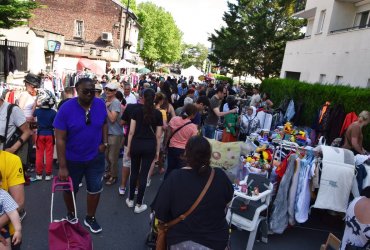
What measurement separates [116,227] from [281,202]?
2.45 metres

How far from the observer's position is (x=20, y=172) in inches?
101

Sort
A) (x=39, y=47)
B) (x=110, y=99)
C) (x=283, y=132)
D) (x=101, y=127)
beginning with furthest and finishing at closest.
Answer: (x=39, y=47), (x=283, y=132), (x=110, y=99), (x=101, y=127)

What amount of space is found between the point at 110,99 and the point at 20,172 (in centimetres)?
294

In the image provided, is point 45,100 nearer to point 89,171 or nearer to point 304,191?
point 89,171

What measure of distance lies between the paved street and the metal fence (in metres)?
9.99

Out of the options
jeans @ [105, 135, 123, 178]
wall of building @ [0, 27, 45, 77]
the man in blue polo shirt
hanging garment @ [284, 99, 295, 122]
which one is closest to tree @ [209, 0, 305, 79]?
wall of building @ [0, 27, 45, 77]

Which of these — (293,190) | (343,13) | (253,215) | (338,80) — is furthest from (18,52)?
(343,13)

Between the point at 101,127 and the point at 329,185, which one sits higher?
the point at 101,127

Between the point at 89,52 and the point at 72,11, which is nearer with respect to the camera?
the point at 89,52

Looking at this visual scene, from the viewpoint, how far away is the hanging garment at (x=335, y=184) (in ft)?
14.4

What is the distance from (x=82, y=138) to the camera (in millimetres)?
3674

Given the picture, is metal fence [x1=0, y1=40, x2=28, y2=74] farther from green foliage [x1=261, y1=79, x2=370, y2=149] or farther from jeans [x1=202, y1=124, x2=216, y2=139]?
green foliage [x1=261, y1=79, x2=370, y2=149]

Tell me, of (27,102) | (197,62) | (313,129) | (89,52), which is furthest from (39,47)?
(197,62)

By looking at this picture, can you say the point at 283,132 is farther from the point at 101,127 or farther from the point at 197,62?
the point at 197,62
